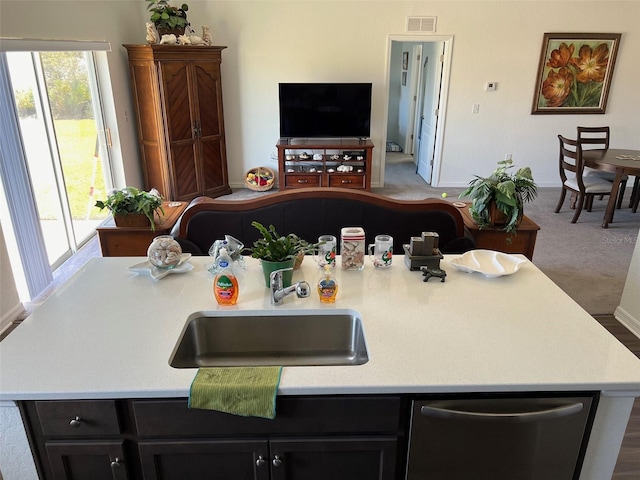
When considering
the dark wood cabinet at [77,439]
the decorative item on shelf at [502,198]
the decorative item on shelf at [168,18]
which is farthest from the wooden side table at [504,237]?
the decorative item on shelf at [168,18]

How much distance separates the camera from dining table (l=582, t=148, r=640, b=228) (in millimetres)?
4878

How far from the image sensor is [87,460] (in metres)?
1.48

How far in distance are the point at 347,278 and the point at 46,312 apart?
1.16m

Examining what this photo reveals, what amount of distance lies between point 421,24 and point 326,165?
83.6 inches

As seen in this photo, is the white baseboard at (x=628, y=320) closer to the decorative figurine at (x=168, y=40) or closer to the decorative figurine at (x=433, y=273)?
the decorative figurine at (x=433, y=273)

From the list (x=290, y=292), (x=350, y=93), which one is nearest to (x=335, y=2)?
(x=350, y=93)

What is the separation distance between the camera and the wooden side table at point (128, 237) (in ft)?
10.2

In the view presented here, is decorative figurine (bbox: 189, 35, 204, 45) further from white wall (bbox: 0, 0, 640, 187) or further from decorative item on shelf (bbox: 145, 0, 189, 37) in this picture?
white wall (bbox: 0, 0, 640, 187)

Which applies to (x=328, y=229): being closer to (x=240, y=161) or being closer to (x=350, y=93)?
(x=350, y=93)

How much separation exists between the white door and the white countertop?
495 cm

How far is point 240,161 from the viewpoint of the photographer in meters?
6.66

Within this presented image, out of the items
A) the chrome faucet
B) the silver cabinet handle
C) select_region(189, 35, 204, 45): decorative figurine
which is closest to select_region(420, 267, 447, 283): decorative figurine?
the chrome faucet

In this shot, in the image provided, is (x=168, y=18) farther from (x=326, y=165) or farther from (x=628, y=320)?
(x=628, y=320)

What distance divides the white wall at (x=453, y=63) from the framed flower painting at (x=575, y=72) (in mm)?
101
